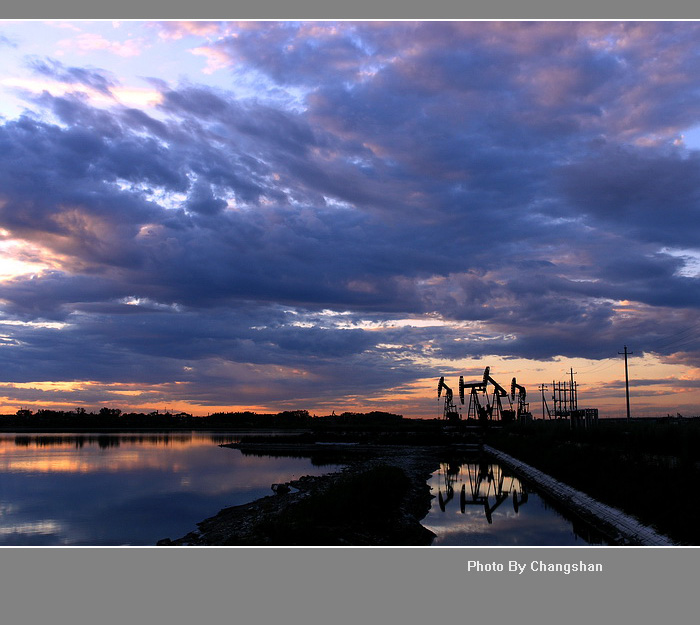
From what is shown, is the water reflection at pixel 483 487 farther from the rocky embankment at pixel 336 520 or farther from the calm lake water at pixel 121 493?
the calm lake water at pixel 121 493

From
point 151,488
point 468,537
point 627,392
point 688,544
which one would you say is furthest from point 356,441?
point 688,544

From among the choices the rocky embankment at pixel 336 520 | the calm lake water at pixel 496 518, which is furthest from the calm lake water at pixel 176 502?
the rocky embankment at pixel 336 520

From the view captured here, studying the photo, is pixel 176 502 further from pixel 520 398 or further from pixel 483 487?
pixel 520 398

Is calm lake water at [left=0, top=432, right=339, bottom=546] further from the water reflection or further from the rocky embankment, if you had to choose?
the water reflection

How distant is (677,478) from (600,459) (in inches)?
355

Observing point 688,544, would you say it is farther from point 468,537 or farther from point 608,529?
point 468,537

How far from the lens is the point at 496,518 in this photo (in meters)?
23.4

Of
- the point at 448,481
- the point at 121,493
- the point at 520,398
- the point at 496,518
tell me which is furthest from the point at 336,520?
the point at 520,398

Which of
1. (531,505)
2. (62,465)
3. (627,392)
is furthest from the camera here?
(627,392)

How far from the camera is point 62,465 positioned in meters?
52.7

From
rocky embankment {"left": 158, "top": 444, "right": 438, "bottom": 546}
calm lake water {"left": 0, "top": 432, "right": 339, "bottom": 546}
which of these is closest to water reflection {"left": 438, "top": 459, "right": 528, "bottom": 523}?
rocky embankment {"left": 158, "top": 444, "right": 438, "bottom": 546}

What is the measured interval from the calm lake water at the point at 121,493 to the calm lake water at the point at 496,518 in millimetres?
10501

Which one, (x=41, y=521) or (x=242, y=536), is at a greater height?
(x=242, y=536)

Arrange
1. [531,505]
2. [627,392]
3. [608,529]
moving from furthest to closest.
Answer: [627,392]
[531,505]
[608,529]
